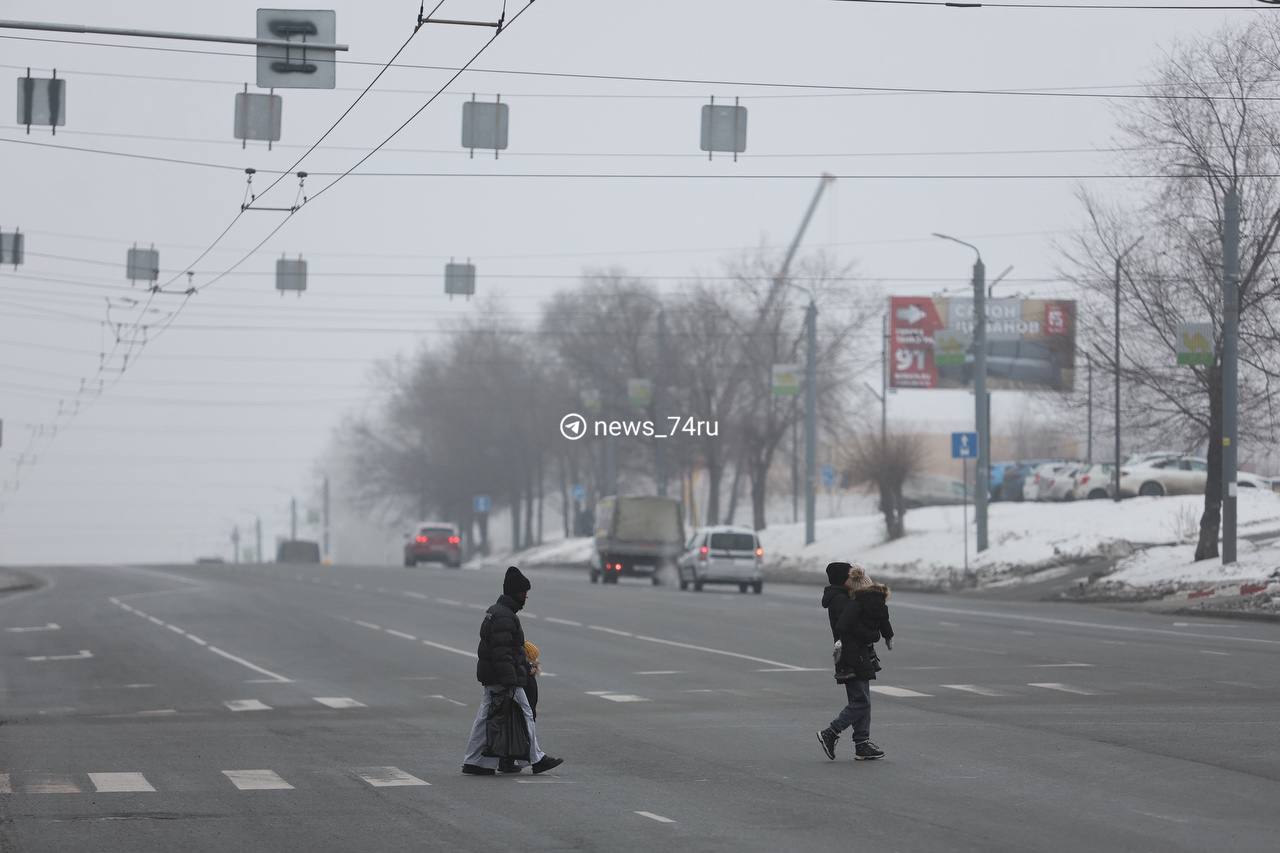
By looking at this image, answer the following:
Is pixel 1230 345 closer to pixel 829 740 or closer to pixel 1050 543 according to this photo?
pixel 1050 543

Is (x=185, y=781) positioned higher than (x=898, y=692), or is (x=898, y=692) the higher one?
(x=185, y=781)

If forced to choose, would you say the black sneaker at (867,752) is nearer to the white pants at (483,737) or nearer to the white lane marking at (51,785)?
the white pants at (483,737)

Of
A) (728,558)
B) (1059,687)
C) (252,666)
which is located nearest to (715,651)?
(252,666)

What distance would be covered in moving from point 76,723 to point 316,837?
26.7 ft

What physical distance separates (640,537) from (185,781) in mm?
43945

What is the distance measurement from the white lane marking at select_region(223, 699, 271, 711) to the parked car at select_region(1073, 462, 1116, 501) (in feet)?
147

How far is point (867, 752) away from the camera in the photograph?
47.0 feet

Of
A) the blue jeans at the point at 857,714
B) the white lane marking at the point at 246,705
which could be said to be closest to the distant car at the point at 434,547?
the white lane marking at the point at 246,705

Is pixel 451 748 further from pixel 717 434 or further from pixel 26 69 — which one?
pixel 717 434

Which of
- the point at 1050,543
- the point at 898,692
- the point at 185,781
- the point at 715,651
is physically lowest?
the point at 715,651

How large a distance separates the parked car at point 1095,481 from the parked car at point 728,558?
1604cm

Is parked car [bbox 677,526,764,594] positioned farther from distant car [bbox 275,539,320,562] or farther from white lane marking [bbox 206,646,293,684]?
distant car [bbox 275,539,320,562]

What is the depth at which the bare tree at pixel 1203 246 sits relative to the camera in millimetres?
39156

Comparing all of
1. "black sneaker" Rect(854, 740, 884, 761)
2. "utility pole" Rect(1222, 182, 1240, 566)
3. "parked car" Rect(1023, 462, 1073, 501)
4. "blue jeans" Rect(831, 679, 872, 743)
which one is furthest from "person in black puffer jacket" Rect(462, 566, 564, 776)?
"parked car" Rect(1023, 462, 1073, 501)
